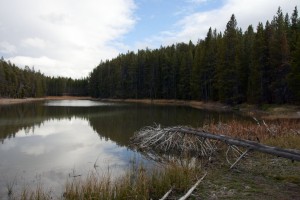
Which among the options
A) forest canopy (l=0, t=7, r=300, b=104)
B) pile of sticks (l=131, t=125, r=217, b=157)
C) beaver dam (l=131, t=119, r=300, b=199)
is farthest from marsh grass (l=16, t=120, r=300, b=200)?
forest canopy (l=0, t=7, r=300, b=104)

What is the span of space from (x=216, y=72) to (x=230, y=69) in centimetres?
672

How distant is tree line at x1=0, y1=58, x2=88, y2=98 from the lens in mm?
100738

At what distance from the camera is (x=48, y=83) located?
159875 millimetres

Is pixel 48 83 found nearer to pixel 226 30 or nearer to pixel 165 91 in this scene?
pixel 165 91

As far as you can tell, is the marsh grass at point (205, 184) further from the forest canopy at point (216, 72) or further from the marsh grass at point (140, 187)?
the forest canopy at point (216, 72)

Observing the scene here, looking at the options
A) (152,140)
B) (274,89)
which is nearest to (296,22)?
(274,89)

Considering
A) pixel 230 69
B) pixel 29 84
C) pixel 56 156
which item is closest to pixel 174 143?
pixel 56 156

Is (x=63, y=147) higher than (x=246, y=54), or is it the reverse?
(x=246, y=54)

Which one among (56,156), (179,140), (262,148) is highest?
(262,148)

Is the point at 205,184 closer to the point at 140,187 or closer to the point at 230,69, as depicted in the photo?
the point at 140,187

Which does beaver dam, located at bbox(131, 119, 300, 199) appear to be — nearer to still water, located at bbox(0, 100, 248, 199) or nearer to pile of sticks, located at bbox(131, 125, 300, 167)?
pile of sticks, located at bbox(131, 125, 300, 167)

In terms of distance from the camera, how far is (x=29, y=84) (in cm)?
12031

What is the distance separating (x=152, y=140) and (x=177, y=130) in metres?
1.96

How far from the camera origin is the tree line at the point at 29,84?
331 ft
